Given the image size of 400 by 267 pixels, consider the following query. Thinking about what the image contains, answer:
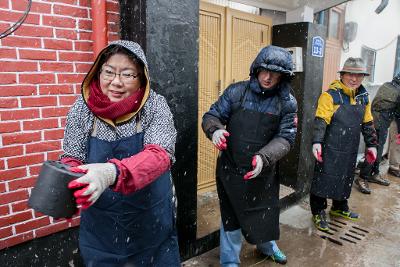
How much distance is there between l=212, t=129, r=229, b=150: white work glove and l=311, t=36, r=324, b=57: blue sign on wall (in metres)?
2.78

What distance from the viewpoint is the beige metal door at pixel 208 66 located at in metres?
4.20

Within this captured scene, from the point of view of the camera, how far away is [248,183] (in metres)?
→ 2.91

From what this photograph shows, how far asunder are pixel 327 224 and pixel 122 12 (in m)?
3.63

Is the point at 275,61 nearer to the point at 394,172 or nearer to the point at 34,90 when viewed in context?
the point at 34,90

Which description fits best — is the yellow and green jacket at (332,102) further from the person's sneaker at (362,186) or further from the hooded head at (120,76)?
the hooded head at (120,76)

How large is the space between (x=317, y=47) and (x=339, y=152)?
68.7 inches

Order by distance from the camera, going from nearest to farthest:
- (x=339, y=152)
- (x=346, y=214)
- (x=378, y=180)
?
(x=339, y=152) < (x=346, y=214) < (x=378, y=180)

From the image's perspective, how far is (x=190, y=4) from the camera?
2906mm

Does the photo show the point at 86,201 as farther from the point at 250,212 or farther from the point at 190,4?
the point at 190,4

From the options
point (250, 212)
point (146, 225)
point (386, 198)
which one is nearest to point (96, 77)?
point (146, 225)

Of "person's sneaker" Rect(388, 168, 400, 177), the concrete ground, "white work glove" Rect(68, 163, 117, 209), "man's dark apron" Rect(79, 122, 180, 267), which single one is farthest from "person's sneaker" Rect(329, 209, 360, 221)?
"white work glove" Rect(68, 163, 117, 209)

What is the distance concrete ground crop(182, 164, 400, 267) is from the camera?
3512mm

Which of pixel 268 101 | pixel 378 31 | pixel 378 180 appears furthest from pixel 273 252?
pixel 378 31

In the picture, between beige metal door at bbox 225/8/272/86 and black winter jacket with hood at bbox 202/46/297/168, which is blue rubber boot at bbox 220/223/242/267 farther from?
beige metal door at bbox 225/8/272/86
